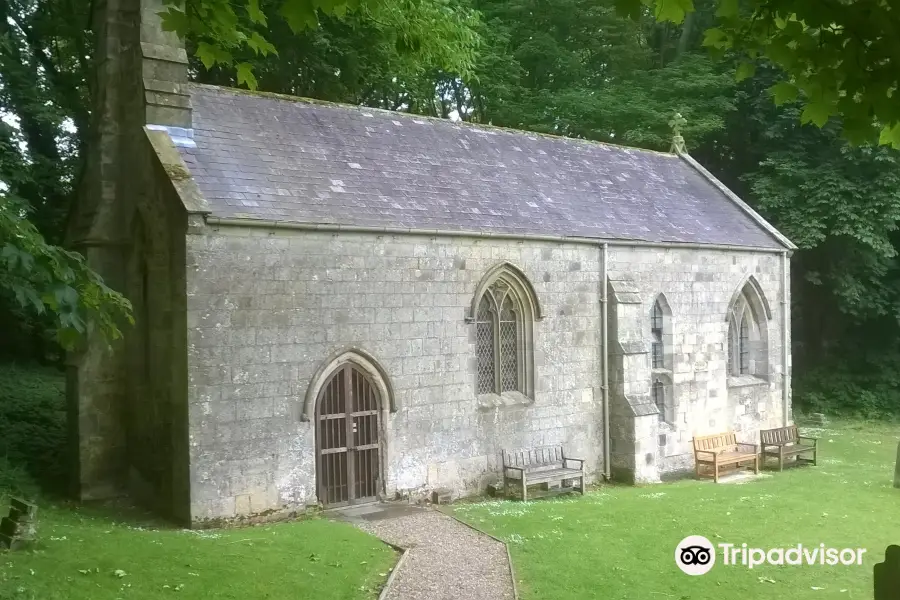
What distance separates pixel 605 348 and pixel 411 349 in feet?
16.0

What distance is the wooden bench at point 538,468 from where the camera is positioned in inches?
578

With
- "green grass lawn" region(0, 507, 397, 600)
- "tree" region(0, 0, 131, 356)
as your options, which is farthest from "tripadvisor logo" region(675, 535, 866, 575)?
"tree" region(0, 0, 131, 356)

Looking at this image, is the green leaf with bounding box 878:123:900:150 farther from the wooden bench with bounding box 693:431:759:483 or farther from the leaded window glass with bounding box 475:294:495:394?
the wooden bench with bounding box 693:431:759:483

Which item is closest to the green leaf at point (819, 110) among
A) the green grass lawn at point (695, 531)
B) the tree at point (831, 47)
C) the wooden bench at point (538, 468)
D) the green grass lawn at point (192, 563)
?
the tree at point (831, 47)

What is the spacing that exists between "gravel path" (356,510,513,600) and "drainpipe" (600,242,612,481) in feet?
16.8

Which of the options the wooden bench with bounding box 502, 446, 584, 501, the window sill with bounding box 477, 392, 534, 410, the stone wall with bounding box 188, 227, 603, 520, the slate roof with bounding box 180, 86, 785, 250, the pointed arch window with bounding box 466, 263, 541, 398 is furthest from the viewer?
the pointed arch window with bounding box 466, 263, 541, 398

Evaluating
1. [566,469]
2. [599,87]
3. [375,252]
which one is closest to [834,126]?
[599,87]

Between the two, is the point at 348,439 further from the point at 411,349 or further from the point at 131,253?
the point at 131,253

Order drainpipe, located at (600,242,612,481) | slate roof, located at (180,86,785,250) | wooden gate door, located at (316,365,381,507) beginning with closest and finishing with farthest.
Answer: wooden gate door, located at (316,365,381,507) < slate roof, located at (180,86,785,250) < drainpipe, located at (600,242,612,481)

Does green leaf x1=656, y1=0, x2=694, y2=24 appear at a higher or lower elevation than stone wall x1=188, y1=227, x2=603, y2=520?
higher

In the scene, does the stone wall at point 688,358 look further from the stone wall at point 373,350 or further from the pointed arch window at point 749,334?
the stone wall at point 373,350

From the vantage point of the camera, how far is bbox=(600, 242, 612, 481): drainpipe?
656 inches

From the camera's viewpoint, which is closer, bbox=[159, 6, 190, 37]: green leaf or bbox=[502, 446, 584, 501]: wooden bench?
bbox=[159, 6, 190, 37]: green leaf

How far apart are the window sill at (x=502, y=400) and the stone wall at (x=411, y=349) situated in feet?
0.28
